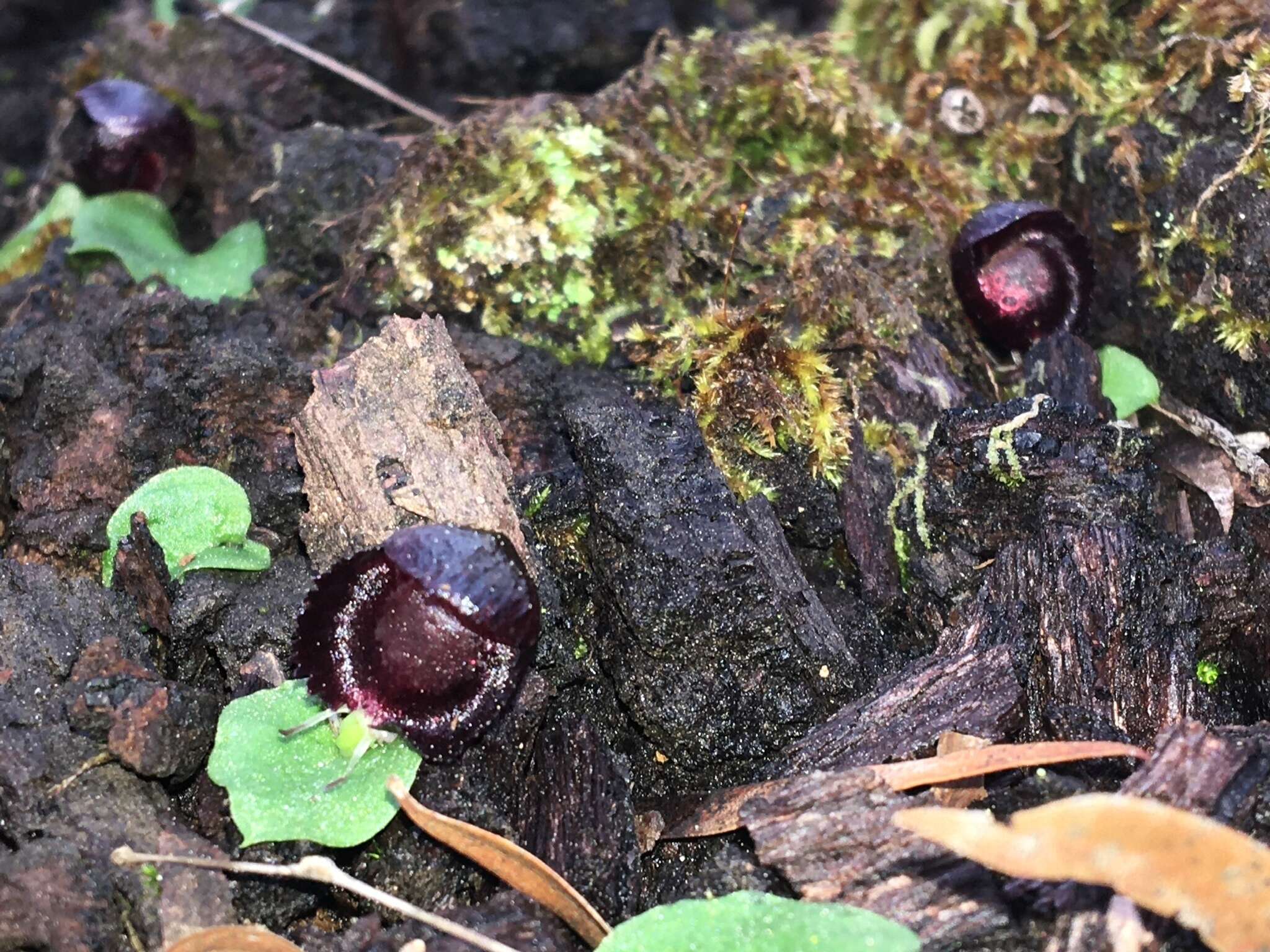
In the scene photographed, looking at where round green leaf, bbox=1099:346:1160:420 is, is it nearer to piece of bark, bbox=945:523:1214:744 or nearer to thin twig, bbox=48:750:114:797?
piece of bark, bbox=945:523:1214:744

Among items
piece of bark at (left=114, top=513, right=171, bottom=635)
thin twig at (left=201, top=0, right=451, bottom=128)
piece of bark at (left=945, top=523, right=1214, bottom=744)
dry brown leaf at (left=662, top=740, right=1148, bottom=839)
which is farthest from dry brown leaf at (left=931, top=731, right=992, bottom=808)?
thin twig at (left=201, top=0, right=451, bottom=128)

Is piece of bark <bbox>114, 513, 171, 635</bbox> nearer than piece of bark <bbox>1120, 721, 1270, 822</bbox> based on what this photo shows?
No

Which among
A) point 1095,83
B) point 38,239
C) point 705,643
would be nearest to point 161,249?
point 38,239

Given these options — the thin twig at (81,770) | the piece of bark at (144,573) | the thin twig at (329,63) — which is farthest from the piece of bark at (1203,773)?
the thin twig at (329,63)

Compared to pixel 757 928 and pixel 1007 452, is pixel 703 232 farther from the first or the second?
pixel 757 928

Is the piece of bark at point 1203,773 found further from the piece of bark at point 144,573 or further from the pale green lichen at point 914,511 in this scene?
the piece of bark at point 144,573

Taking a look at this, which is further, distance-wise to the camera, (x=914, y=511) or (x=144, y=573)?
(x=914, y=511)
